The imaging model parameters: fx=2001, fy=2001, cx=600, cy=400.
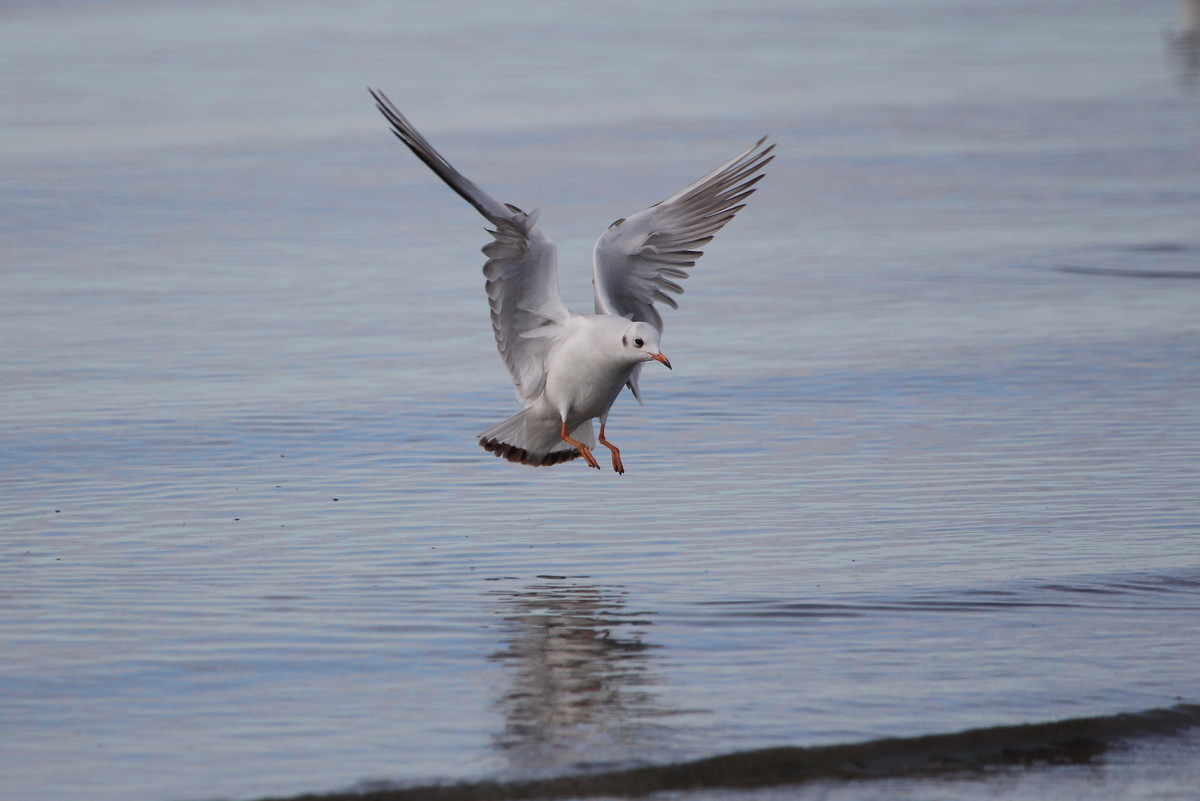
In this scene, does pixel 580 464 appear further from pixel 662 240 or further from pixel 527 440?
pixel 662 240

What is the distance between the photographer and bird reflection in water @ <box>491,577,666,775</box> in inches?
252

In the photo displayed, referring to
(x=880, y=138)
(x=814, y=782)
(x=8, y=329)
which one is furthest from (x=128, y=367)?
(x=880, y=138)

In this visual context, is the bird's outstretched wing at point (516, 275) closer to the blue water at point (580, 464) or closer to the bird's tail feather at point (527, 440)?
the bird's tail feather at point (527, 440)

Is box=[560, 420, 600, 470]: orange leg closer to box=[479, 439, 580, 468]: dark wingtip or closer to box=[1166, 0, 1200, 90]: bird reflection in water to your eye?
box=[479, 439, 580, 468]: dark wingtip

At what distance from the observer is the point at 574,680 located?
705 cm

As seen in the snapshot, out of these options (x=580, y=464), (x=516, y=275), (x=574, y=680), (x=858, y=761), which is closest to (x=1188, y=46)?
(x=580, y=464)

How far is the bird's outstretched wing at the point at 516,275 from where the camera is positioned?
8492mm

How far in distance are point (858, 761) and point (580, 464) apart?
14.0 feet

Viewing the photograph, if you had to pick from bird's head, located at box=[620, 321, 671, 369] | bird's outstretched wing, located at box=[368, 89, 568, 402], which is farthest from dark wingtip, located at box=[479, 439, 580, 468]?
bird's head, located at box=[620, 321, 671, 369]

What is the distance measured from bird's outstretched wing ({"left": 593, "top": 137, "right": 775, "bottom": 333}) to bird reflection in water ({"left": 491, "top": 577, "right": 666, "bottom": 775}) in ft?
7.03

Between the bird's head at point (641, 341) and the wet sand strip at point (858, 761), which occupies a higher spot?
the bird's head at point (641, 341)

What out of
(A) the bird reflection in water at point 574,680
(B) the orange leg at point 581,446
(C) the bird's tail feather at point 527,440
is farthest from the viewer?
(C) the bird's tail feather at point 527,440

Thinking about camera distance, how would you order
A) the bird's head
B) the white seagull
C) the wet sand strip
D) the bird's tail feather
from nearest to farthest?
the wet sand strip, the bird's head, the white seagull, the bird's tail feather

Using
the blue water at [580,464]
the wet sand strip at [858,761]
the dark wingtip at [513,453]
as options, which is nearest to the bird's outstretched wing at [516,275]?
the dark wingtip at [513,453]
